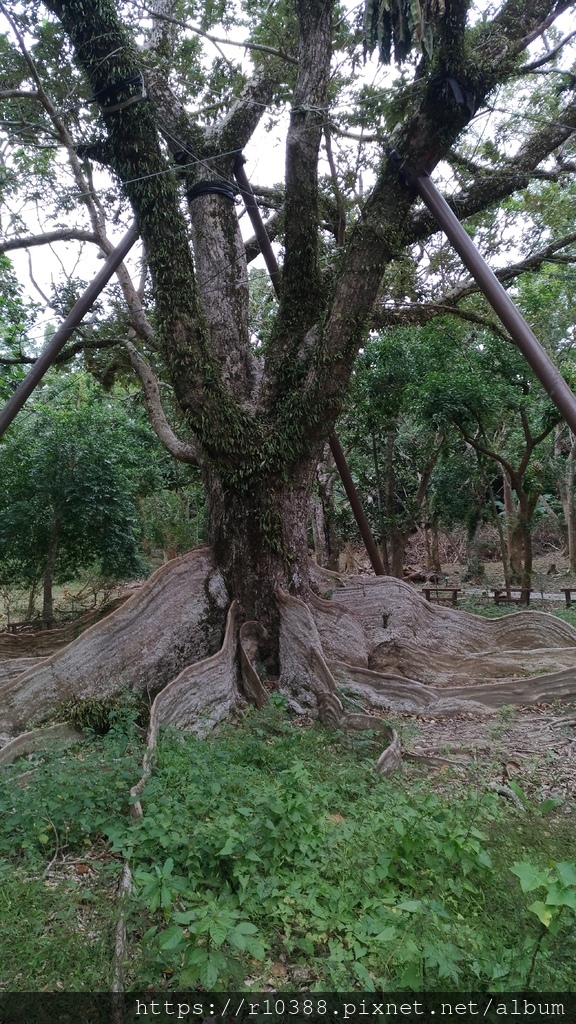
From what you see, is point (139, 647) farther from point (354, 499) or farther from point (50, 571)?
point (50, 571)

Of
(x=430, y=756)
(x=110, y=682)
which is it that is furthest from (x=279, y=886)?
(x=110, y=682)

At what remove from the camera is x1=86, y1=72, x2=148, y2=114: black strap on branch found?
5.41 metres

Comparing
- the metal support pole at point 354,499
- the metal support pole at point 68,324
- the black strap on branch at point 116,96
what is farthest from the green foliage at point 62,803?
the black strap on branch at point 116,96

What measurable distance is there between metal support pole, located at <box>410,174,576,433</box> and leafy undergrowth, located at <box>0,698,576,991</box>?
287 cm

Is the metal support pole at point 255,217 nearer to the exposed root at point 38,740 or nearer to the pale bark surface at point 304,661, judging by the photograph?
the pale bark surface at point 304,661

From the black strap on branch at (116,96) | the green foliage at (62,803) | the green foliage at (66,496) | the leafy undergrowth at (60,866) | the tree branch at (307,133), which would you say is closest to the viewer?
the leafy undergrowth at (60,866)

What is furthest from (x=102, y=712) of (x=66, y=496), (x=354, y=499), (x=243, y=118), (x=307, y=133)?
(x=243, y=118)

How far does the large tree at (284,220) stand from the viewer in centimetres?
543

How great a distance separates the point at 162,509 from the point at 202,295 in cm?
895

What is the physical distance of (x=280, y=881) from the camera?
2.77 meters

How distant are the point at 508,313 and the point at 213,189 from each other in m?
3.67

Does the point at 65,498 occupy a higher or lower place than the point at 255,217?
lower

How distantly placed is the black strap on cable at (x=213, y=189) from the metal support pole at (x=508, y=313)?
91.9 inches

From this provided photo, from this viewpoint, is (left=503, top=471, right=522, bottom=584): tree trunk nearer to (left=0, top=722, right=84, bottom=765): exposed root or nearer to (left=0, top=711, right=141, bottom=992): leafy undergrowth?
→ (left=0, top=722, right=84, bottom=765): exposed root
